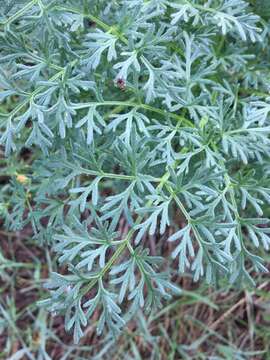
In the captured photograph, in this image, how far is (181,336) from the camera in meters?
2.63

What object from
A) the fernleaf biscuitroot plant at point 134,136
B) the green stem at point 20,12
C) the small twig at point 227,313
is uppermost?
the green stem at point 20,12

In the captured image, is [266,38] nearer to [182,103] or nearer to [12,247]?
[182,103]

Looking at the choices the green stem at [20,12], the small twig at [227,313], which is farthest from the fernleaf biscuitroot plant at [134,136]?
the small twig at [227,313]

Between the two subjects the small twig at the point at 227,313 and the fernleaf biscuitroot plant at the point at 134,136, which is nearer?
the fernleaf biscuitroot plant at the point at 134,136

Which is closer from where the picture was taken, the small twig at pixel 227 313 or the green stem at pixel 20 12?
the green stem at pixel 20 12

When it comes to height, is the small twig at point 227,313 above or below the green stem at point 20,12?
below

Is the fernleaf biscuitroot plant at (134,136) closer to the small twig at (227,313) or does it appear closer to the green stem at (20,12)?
the green stem at (20,12)

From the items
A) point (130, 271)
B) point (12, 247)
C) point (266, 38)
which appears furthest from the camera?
point (12, 247)

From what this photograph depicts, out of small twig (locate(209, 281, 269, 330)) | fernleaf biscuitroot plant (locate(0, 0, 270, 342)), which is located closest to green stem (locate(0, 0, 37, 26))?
fernleaf biscuitroot plant (locate(0, 0, 270, 342))

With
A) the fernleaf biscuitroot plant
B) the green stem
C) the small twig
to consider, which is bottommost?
the small twig

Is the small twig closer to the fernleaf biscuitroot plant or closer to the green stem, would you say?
the fernleaf biscuitroot plant

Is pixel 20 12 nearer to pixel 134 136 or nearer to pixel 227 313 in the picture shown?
pixel 134 136

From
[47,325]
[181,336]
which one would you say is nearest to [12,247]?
[47,325]

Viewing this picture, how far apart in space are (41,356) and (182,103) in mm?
1401
